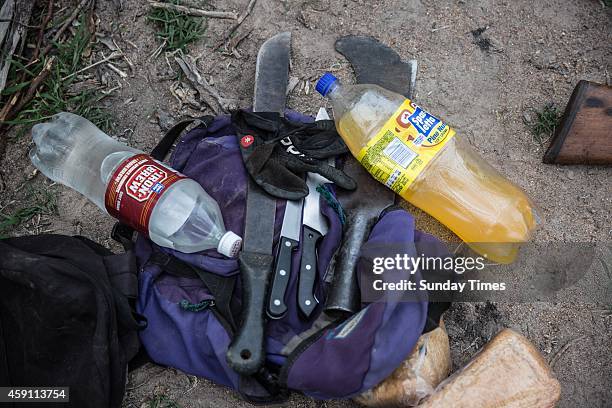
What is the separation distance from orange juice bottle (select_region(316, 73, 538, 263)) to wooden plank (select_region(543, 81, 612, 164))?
0.25m

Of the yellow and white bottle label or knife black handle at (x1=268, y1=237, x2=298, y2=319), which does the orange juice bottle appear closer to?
the yellow and white bottle label

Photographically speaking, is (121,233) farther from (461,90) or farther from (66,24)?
(461,90)

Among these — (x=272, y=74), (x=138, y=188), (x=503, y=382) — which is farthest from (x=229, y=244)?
(x=503, y=382)

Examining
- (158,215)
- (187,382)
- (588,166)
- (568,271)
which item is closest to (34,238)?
(158,215)

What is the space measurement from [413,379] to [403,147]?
2.38 ft

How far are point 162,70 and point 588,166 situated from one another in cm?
171

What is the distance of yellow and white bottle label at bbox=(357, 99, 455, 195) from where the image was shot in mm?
1913

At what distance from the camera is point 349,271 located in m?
1.82

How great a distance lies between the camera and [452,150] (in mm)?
2049

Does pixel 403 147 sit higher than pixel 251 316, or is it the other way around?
pixel 403 147

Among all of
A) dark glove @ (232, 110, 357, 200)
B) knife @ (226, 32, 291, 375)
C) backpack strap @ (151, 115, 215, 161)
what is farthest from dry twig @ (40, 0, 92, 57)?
→ dark glove @ (232, 110, 357, 200)

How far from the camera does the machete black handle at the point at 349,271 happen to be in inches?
69.8

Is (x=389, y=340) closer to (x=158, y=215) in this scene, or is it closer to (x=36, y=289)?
(x=158, y=215)

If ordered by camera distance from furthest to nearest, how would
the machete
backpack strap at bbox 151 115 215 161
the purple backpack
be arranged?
1. backpack strap at bbox 151 115 215 161
2. the machete
3. the purple backpack
